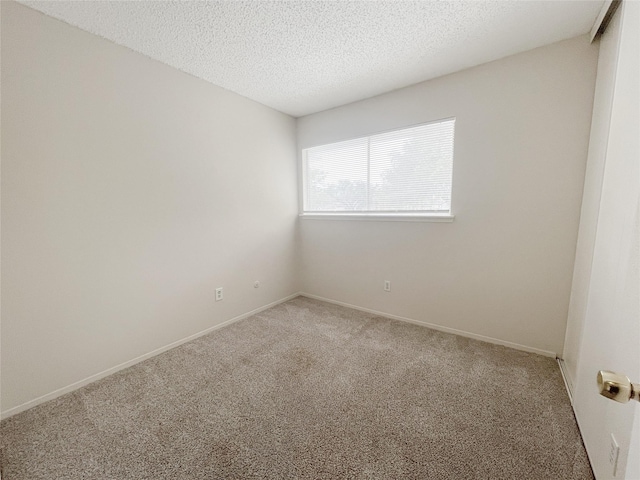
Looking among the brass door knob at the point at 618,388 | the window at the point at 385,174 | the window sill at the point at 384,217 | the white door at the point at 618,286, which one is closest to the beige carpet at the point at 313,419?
the white door at the point at 618,286

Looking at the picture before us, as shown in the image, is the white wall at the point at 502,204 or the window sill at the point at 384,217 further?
the window sill at the point at 384,217

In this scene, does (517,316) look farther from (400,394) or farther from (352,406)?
(352,406)

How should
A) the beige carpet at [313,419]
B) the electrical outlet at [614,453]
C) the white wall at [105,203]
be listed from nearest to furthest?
the electrical outlet at [614,453] → the beige carpet at [313,419] → the white wall at [105,203]

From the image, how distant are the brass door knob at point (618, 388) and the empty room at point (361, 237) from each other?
351 mm

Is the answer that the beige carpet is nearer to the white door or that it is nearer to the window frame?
the white door

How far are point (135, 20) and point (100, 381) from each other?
252 cm

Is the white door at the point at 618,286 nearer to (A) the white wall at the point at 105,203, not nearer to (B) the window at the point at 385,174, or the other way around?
(B) the window at the point at 385,174

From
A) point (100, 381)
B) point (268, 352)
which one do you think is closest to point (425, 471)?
point (268, 352)

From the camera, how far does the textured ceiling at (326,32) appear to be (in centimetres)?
161

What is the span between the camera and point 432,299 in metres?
2.67

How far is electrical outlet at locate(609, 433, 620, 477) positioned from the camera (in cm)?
97

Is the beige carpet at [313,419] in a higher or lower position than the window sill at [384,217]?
lower

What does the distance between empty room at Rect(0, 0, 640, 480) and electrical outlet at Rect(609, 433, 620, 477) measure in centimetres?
2

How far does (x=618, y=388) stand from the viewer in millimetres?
498
